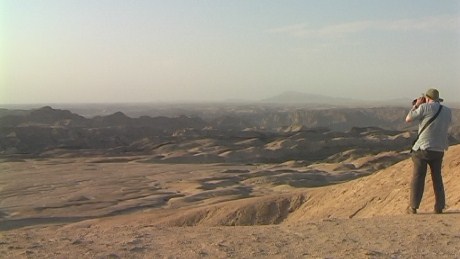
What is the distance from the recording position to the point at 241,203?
13.3m

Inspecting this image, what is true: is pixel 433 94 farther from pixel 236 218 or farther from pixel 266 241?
pixel 236 218

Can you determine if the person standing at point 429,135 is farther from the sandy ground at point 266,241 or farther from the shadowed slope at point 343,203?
the shadowed slope at point 343,203

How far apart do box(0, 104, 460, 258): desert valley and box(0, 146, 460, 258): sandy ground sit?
0.09ft

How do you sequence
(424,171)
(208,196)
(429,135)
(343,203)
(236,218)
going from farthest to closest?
(208,196) < (236,218) < (343,203) < (424,171) < (429,135)

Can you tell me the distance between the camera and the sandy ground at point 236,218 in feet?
15.8

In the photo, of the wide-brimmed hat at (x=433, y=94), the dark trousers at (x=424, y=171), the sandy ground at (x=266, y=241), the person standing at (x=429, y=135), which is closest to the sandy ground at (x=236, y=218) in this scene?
the sandy ground at (x=266, y=241)

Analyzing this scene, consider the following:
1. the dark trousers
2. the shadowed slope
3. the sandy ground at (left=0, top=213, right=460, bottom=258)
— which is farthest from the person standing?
the shadowed slope

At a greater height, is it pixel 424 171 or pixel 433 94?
pixel 433 94

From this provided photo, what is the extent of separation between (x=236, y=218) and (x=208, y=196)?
8.84 metres

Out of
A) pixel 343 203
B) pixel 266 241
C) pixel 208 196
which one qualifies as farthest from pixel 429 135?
pixel 208 196

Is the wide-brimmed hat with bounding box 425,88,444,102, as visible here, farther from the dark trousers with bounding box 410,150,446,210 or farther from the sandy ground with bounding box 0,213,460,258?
the sandy ground with bounding box 0,213,460,258

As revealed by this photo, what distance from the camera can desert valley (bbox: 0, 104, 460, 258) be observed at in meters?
4.98

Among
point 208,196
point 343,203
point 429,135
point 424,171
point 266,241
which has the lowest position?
point 208,196

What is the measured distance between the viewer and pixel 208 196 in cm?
2125
